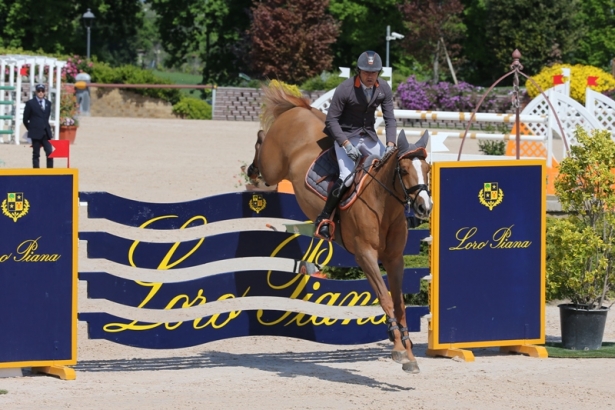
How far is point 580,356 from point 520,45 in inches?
1376

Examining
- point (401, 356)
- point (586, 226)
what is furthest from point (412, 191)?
point (586, 226)

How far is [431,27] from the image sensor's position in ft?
134

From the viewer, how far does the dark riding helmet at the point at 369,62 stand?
796 centimetres

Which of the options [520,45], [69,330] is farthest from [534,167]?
[520,45]

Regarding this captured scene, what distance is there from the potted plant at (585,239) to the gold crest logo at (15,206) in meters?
4.06

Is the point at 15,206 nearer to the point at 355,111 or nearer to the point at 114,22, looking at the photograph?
the point at 355,111

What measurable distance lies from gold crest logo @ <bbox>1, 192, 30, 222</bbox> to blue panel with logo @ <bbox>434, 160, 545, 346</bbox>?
9.87 ft

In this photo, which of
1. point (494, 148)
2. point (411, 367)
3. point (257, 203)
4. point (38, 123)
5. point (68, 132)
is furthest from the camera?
point (68, 132)

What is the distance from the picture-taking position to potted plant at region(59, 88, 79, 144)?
2406cm

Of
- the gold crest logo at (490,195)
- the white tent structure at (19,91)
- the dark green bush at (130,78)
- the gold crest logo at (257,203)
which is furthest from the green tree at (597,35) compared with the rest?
the gold crest logo at (257,203)

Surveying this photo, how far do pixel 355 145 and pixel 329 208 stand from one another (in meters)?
0.56

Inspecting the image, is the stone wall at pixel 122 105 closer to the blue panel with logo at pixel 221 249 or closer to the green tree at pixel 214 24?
the green tree at pixel 214 24

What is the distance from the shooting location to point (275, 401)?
696 cm

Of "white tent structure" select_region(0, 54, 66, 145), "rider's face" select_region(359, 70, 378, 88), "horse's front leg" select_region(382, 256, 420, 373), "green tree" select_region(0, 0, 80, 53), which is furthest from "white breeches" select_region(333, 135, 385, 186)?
"green tree" select_region(0, 0, 80, 53)
